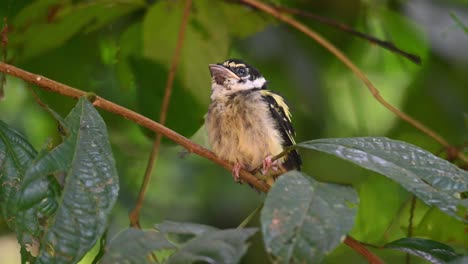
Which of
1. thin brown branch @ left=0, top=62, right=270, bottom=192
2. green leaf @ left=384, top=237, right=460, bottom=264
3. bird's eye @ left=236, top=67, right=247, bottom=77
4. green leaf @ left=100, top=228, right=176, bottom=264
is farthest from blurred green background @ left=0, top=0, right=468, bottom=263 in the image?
green leaf @ left=100, top=228, right=176, bottom=264

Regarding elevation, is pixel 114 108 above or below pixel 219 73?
above

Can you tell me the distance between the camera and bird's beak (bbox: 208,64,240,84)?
2.62 m

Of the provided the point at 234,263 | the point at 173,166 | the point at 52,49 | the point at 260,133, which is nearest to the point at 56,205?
the point at 234,263

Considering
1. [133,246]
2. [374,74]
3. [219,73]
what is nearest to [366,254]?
[133,246]

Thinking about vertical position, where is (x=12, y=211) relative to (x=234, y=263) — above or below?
below

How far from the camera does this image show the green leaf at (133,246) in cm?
124

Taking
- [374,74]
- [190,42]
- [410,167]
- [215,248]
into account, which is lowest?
[374,74]

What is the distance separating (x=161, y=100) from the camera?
2602mm

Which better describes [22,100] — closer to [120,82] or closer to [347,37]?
[120,82]

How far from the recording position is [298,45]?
3.17 meters

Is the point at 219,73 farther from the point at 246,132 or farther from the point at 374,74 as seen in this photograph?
the point at 374,74

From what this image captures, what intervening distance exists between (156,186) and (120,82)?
→ 1.28 meters

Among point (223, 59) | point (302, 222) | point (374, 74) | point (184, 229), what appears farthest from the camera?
point (374, 74)

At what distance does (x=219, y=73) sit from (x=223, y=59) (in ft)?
0.19
